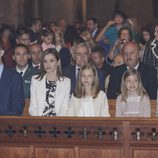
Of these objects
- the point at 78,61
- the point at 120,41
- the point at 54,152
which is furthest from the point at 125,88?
the point at 120,41

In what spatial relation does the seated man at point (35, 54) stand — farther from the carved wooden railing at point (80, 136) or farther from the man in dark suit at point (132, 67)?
the carved wooden railing at point (80, 136)

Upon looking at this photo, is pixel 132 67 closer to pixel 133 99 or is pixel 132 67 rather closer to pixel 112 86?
pixel 112 86

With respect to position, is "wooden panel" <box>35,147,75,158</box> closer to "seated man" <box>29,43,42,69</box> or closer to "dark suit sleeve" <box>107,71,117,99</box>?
"dark suit sleeve" <box>107,71,117,99</box>

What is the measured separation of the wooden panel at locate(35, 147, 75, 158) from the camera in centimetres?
1226

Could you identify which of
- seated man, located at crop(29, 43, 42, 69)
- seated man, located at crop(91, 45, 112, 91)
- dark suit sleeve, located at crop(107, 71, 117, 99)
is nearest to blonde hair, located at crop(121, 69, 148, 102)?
dark suit sleeve, located at crop(107, 71, 117, 99)

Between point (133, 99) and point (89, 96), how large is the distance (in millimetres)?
529

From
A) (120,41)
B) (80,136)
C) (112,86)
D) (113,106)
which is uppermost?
(120,41)

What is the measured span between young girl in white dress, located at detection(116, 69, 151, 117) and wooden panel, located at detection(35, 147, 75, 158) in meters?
0.76

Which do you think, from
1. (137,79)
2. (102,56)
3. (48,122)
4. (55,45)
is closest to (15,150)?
(48,122)

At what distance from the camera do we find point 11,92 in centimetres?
1255

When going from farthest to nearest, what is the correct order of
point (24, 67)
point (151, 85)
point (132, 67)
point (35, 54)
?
point (35, 54) → point (24, 67) → point (132, 67) → point (151, 85)

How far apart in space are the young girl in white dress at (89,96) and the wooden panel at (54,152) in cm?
53

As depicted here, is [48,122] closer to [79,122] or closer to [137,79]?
[79,122]

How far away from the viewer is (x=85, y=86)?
12383 millimetres
